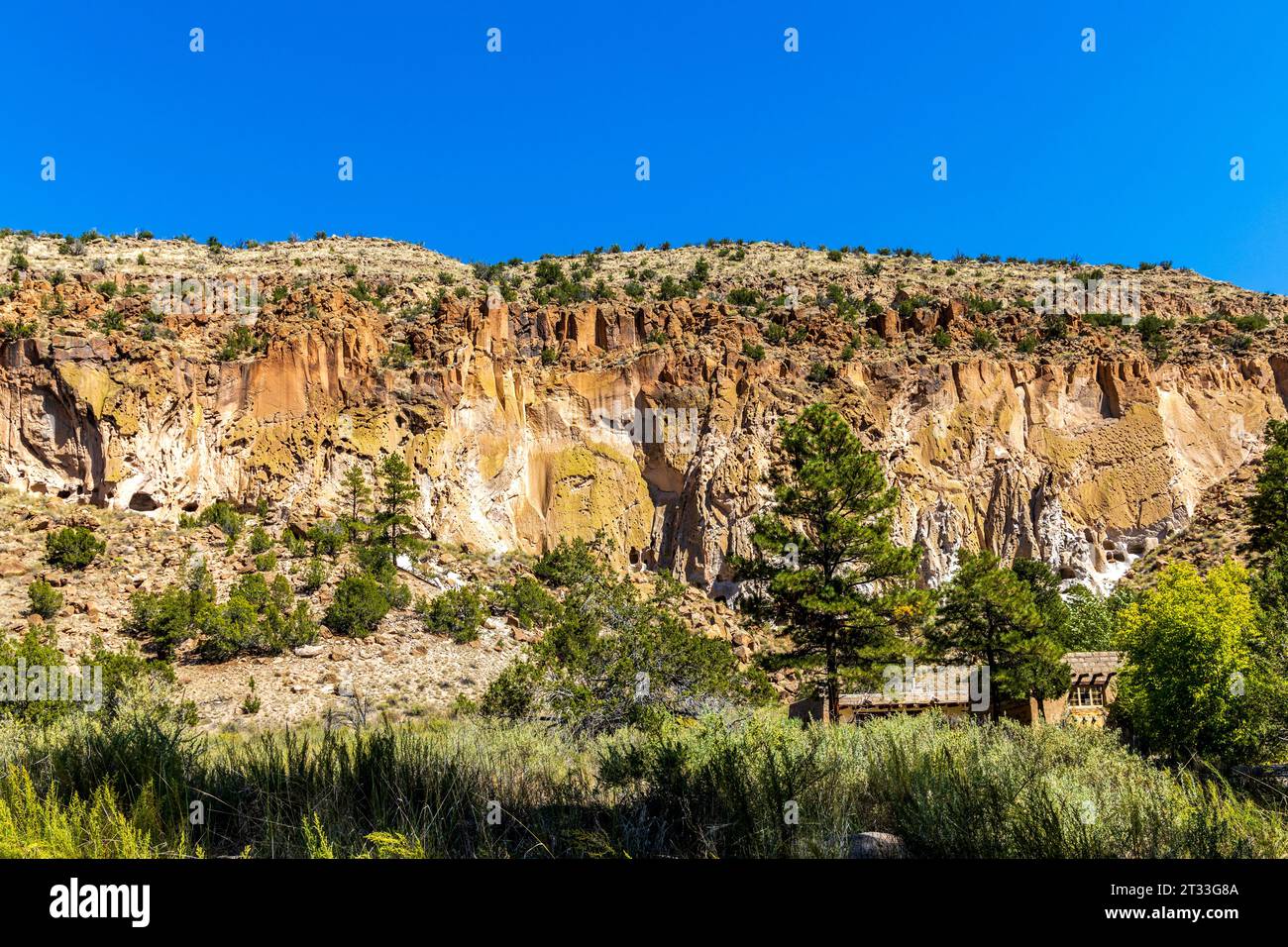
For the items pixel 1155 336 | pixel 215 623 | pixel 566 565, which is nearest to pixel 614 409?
pixel 566 565

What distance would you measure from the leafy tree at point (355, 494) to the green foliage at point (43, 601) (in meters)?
10.5

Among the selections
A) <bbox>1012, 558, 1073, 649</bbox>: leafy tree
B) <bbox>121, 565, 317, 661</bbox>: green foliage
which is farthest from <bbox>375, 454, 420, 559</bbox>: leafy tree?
<bbox>1012, 558, 1073, 649</bbox>: leafy tree

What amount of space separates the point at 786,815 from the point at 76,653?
945 inches

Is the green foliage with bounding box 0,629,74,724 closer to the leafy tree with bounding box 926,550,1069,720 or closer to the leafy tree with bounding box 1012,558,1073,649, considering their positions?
the leafy tree with bounding box 926,550,1069,720

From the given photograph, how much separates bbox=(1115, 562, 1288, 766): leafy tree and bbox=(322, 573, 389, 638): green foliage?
22.6 meters

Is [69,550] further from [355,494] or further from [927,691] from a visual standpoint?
[927,691]

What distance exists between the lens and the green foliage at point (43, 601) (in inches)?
880

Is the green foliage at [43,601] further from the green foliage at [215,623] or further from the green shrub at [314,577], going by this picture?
the green shrub at [314,577]

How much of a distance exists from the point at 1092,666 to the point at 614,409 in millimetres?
24206

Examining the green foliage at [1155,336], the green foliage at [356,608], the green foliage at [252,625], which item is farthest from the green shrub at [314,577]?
the green foliage at [1155,336]

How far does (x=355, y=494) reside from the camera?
108 feet

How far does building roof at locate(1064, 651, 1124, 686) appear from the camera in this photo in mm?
26047
